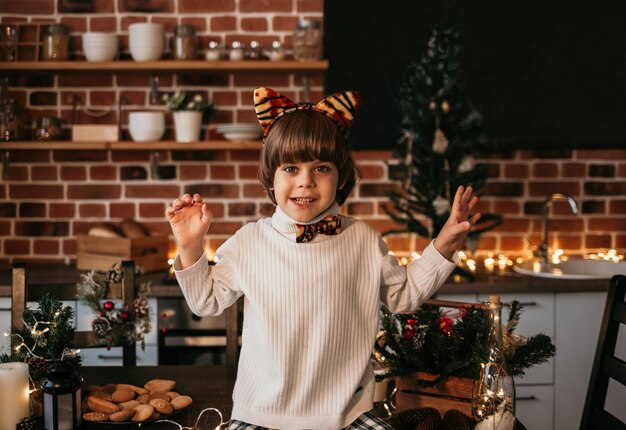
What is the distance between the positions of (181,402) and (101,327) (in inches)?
19.9

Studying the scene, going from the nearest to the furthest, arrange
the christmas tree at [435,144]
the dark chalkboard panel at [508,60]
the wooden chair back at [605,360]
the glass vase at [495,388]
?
1. the glass vase at [495,388]
2. the wooden chair back at [605,360]
3. the christmas tree at [435,144]
4. the dark chalkboard panel at [508,60]

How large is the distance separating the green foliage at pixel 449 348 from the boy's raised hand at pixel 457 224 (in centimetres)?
13

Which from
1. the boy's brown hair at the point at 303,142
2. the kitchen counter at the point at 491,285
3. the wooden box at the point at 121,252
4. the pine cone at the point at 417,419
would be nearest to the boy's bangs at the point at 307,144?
the boy's brown hair at the point at 303,142

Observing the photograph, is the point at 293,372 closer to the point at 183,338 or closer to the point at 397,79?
the point at 183,338

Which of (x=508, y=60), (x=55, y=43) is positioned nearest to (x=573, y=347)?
(x=508, y=60)

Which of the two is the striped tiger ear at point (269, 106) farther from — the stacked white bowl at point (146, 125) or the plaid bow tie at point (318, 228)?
the stacked white bowl at point (146, 125)

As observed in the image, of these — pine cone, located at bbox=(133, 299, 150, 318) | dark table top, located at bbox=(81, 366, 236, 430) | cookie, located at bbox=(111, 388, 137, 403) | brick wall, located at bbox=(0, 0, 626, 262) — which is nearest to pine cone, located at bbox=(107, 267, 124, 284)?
pine cone, located at bbox=(133, 299, 150, 318)

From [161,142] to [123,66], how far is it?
37 centimetres

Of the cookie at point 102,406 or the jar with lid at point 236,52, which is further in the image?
the jar with lid at point 236,52

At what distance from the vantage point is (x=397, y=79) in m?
3.13

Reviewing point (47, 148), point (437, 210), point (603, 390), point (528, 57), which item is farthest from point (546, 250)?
point (47, 148)

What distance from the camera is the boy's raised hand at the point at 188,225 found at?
1286mm

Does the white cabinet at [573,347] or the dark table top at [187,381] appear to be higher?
the dark table top at [187,381]

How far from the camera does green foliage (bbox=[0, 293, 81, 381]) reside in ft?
4.41
